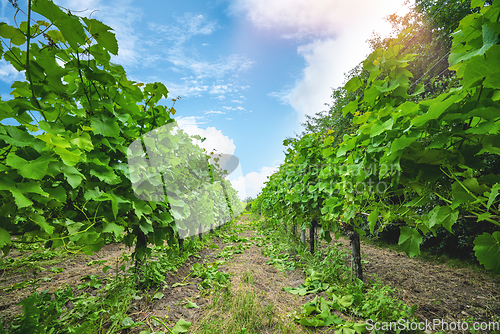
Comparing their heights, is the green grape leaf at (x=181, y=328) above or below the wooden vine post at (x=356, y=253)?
below

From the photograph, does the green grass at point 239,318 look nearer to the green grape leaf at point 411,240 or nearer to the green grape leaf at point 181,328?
the green grape leaf at point 181,328

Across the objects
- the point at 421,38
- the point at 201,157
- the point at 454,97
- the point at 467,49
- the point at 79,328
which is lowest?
the point at 79,328

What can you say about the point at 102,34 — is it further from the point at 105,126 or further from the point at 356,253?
the point at 356,253

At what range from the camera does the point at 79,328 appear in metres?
1.64

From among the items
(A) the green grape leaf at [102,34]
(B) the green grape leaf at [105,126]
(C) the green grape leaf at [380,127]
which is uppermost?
(A) the green grape leaf at [102,34]

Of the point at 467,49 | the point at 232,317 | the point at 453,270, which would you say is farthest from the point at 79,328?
the point at 453,270

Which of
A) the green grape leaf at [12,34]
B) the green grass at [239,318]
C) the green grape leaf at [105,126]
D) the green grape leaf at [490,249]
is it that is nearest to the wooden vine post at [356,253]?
the green grass at [239,318]

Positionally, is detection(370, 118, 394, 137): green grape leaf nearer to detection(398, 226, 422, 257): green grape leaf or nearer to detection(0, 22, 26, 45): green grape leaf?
detection(398, 226, 422, 257): green grape leaf

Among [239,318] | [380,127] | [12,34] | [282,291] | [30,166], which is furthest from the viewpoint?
[282,291]

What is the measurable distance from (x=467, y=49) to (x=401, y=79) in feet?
1.76

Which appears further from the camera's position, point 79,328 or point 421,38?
point 421,38

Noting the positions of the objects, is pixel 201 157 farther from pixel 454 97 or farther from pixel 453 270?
pixel 453 270

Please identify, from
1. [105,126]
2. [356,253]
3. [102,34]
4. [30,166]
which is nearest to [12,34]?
[102,34]

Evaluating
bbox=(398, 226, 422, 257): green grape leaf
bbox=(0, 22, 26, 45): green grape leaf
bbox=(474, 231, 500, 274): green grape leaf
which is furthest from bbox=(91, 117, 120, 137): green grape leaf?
bbox=(474, 231, 500, 274): green grape leaf
